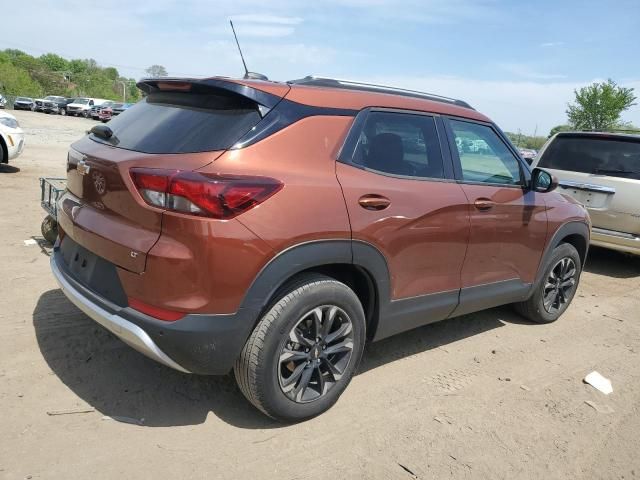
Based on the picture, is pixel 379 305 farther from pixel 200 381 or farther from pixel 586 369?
pixel 586 369

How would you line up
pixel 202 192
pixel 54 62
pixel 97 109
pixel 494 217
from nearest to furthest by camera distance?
pixel 202 192, pixel 494 217, pixel 97 109, pixel 54 62

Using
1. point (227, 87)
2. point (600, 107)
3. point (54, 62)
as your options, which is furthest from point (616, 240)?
point (54, 62)

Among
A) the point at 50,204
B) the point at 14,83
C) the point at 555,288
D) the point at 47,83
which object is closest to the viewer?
the point at 555,288

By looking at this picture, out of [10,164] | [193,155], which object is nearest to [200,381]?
[193,155]

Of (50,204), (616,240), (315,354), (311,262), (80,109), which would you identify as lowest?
(80,109)

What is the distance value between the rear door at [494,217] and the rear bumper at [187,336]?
1820 millimetres

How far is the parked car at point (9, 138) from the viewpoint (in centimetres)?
974

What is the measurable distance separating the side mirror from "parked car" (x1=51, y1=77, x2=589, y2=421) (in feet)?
2.33

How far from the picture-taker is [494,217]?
3.81 metres

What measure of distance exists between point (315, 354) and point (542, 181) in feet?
8.22

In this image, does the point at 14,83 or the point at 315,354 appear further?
the point at 14,83

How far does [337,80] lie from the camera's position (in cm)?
326

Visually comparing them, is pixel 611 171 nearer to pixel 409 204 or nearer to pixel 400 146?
pixel 400 146

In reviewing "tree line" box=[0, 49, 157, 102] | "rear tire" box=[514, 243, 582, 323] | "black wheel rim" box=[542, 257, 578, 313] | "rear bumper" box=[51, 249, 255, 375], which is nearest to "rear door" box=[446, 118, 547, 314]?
"rear tire" box=[514, 243, 582, 323]
